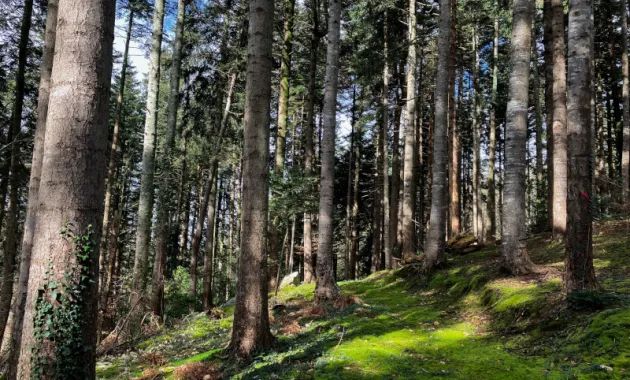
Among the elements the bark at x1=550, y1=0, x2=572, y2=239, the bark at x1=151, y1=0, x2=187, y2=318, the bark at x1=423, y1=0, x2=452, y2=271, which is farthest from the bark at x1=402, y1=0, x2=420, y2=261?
the bark at x1=151, y1=0, x2=187, y2=318

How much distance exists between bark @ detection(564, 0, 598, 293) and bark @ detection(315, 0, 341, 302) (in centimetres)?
481

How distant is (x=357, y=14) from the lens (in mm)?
17547

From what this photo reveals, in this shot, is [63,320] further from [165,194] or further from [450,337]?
[165,194]

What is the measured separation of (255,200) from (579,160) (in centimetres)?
459

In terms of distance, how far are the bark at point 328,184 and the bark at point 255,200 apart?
130 inches

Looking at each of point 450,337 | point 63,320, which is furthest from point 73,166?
point 450,337

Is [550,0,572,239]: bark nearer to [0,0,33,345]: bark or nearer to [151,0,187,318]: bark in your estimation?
[151,0,187,318]: bark

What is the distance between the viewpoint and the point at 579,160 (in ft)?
16.7

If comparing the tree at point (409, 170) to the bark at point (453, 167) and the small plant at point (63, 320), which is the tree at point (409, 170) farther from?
the small plant at point (63, 320)

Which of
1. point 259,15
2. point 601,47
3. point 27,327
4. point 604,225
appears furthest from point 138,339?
point 601,47

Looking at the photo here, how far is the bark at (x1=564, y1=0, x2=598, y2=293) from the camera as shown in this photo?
16.0 feet

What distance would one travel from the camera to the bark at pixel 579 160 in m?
4.88

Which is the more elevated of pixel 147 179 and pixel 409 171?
pixel 409 171

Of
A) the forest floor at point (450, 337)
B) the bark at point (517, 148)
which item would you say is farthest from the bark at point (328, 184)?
the bark at point (517, 148)
